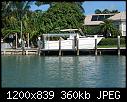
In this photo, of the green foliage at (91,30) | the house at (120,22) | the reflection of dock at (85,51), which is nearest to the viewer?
the reflection of dock at (85,51)

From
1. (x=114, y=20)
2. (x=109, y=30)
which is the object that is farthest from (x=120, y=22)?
(x=109, y=30)

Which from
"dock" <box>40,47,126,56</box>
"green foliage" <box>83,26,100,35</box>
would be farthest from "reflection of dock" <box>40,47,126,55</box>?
"green foliage" <box>83,26,100,35</box>

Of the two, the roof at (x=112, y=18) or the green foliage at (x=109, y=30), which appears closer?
the green foliage at (x=109, y=30)

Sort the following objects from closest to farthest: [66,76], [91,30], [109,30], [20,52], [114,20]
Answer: [66,76] → [20,52] → [109,30] → [114,20] → [91,30]

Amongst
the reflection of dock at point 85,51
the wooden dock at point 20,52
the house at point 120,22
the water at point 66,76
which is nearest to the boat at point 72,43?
the reflection of dock at point 85,51

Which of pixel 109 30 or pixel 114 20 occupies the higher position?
pixel 114 20

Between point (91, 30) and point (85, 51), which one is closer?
point (85, 51)

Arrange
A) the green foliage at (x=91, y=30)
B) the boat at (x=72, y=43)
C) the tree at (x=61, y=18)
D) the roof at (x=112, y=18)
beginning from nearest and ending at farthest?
the boat at (x=72, y=43) < the tree at (x=61, y=18) < the green foliage at (x=91, y=30) < the roof at (x=112, y=18)

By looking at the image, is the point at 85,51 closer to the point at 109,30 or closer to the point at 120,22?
the point at 109,30

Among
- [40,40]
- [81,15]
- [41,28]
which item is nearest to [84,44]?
[40,40]

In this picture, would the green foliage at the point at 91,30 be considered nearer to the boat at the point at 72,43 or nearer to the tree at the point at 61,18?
the tree at the point at 61,18

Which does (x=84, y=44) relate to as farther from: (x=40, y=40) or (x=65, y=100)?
(x=65, y=100)

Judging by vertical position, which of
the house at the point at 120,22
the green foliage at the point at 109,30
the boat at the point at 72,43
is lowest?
the boat at the point at 72,43

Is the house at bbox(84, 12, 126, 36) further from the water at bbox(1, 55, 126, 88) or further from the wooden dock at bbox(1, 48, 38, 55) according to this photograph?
the water at bbox(1, 55, 126, 88)
